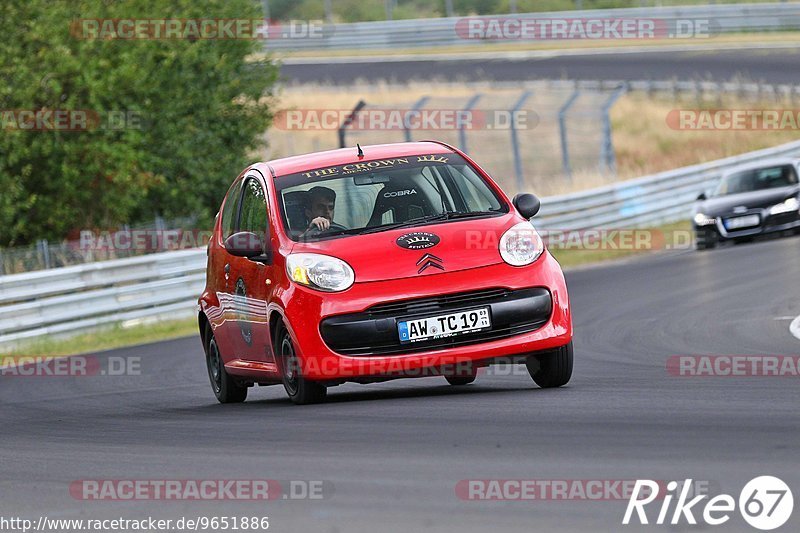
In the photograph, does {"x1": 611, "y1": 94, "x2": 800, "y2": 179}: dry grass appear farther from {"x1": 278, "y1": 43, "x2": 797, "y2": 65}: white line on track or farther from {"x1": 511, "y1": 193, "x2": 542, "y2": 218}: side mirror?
{"x1": 511, "y1": 193, "x2": 542, "y2": 218}: side mirror

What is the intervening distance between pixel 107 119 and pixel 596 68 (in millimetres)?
23786

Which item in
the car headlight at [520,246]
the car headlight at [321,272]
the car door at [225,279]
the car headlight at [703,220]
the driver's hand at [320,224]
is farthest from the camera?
the car headlight at [703,220]

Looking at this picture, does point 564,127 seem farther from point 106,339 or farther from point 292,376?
point 292,376

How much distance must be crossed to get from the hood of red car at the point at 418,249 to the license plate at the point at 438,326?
264 millimetres

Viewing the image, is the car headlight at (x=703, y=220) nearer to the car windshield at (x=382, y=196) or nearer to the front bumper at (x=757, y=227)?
the front bumper at (x=757, y=227)

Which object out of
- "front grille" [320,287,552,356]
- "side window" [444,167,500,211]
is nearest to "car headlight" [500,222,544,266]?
"front grille" [320,287,552,356]

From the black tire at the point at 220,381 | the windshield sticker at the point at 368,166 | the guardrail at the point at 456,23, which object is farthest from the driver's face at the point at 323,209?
the guardrail at the point at 456,23

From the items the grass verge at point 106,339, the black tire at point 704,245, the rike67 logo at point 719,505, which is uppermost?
the rike67 logo at point 719,505

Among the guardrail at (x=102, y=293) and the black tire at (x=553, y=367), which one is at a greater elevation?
the black tire at (x=553, y=367)

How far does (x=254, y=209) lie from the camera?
33.9 feet

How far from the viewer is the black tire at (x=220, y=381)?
1098cm

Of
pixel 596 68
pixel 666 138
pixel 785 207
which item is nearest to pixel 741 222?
pixel 785 207

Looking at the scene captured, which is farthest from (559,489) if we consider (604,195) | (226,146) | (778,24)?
(778,24)

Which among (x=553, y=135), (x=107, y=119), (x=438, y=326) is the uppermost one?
(x=107, y=119)
